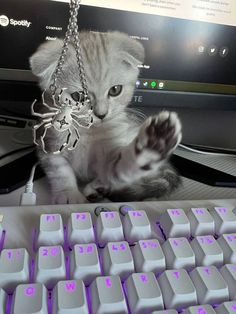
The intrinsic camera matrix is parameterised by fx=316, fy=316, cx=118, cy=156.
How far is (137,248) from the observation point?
28 cm

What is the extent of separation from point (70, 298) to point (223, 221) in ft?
0.58

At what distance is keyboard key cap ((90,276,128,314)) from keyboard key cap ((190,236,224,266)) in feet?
0.28

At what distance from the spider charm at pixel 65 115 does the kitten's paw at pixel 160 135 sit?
0.25 ft

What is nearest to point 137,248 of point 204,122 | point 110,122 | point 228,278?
point 228,278

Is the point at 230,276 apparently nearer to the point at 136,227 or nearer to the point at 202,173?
the point at 136,227

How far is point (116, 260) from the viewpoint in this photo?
262 millimetres

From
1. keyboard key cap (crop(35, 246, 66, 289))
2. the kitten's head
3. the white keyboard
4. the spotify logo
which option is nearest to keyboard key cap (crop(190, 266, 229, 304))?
the white keyboard

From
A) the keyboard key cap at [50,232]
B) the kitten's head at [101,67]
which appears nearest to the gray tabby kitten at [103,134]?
the kitten's head at [101,67]

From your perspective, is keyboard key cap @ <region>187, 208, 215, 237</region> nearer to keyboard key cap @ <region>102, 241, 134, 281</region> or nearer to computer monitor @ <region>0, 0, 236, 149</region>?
keyboard key cap @ <region>102, 241, 134, 281</region>

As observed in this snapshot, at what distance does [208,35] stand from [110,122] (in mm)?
191

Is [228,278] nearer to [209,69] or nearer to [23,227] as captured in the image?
[23,227]

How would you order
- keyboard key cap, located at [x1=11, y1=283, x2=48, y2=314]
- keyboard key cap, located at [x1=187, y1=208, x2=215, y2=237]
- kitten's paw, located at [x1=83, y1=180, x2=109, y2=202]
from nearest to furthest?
keyboard key cap, located at [x1=11, y1=283, x2=48, y2=314]
keyboard key cap, located at [x1=187, y1=208, x2=215, y2=237]
kitten's paw, located at [x1=83, y1=180, x2=109, y2=202]

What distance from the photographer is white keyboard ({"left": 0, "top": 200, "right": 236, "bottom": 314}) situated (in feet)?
0.77

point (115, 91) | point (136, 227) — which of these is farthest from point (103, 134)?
point (136, 227)
